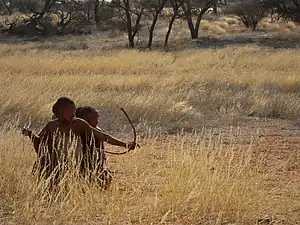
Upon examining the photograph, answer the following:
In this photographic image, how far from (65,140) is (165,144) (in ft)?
9.47

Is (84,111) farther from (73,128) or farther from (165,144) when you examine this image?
(165,144)

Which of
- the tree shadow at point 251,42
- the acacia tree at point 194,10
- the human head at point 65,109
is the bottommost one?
the tree shadow at point 251,42

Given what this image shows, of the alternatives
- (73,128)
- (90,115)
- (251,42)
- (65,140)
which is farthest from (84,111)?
(251,42)

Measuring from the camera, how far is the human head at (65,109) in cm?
517

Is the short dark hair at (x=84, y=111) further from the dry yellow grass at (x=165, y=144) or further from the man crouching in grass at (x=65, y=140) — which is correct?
the dry yellow grass at (x=165, y=144)

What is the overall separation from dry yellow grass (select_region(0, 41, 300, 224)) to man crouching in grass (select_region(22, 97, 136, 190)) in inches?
9.6

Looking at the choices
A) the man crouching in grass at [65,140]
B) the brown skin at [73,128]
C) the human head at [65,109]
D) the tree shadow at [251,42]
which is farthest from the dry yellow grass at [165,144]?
the tree shadow at [251,42]

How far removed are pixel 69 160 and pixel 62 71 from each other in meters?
12.9

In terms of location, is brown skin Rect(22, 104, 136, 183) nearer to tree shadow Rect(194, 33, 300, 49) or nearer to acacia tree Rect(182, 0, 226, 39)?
tree shadow Rect(194, 33, 300, 49)

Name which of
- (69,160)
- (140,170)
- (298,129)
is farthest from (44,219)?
(298,129)

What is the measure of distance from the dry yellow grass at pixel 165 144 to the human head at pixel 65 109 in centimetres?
58

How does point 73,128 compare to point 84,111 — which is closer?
point 73,128

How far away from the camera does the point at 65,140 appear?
5.21 m

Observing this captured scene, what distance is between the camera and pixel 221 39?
114ft
